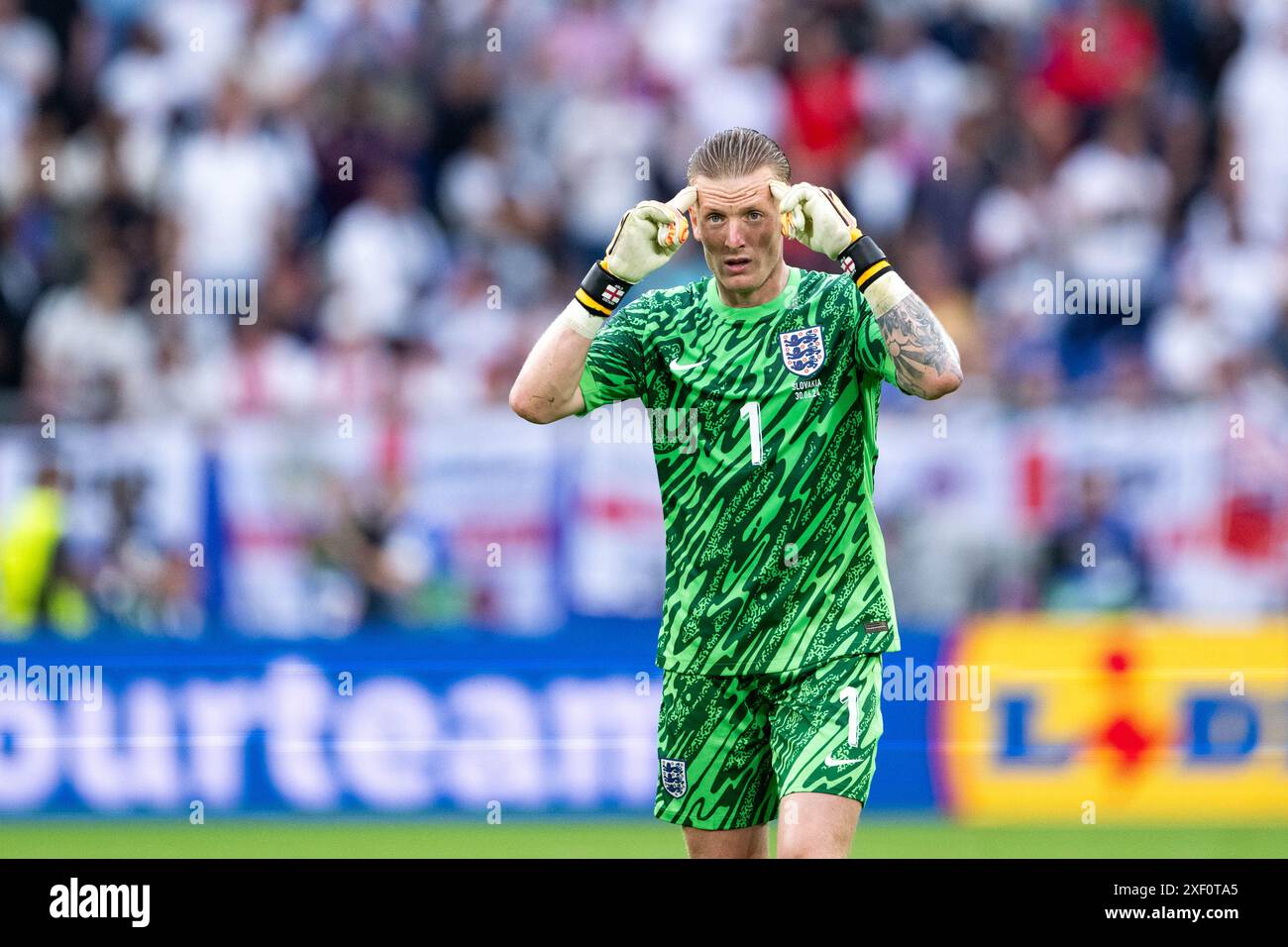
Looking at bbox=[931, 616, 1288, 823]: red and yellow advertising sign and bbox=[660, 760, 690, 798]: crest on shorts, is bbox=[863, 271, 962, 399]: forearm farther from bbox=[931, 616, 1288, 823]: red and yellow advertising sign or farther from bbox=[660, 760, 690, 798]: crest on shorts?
bbox=[931, 616, 1288, 823]: red and yellow advertising sign

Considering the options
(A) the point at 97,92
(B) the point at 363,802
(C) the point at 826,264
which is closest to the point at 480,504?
(B) the point at 363,802

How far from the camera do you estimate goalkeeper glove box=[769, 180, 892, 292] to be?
20.3 ft

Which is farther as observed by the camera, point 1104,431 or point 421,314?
point 421,314

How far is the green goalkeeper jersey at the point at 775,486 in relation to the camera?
20.7ft

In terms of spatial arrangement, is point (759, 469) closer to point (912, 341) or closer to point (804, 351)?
point (804, 351)

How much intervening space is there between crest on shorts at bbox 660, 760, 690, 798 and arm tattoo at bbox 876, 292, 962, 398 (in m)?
1.36

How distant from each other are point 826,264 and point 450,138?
3120 millimetres

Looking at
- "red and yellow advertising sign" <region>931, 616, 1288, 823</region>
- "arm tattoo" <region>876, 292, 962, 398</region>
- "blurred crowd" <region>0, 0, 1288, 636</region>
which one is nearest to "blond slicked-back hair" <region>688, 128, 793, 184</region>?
"arm tattoo" <region>876, 292, 962, 398</region>

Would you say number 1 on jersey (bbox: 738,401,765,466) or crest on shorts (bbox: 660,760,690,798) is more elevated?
number 1 on jersey (bbox: 738,401,765,466)

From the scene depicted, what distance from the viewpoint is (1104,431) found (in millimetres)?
11250

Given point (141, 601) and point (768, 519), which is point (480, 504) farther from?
point (768, 519)

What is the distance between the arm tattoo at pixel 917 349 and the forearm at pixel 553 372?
95cm

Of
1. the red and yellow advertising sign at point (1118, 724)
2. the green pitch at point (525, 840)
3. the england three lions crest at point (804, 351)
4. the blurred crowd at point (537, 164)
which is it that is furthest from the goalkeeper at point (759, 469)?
the blurred crowd at point (537, 164)

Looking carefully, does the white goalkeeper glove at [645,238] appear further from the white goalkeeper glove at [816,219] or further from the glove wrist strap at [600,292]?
the white goalkeeper glove at [816,219]
